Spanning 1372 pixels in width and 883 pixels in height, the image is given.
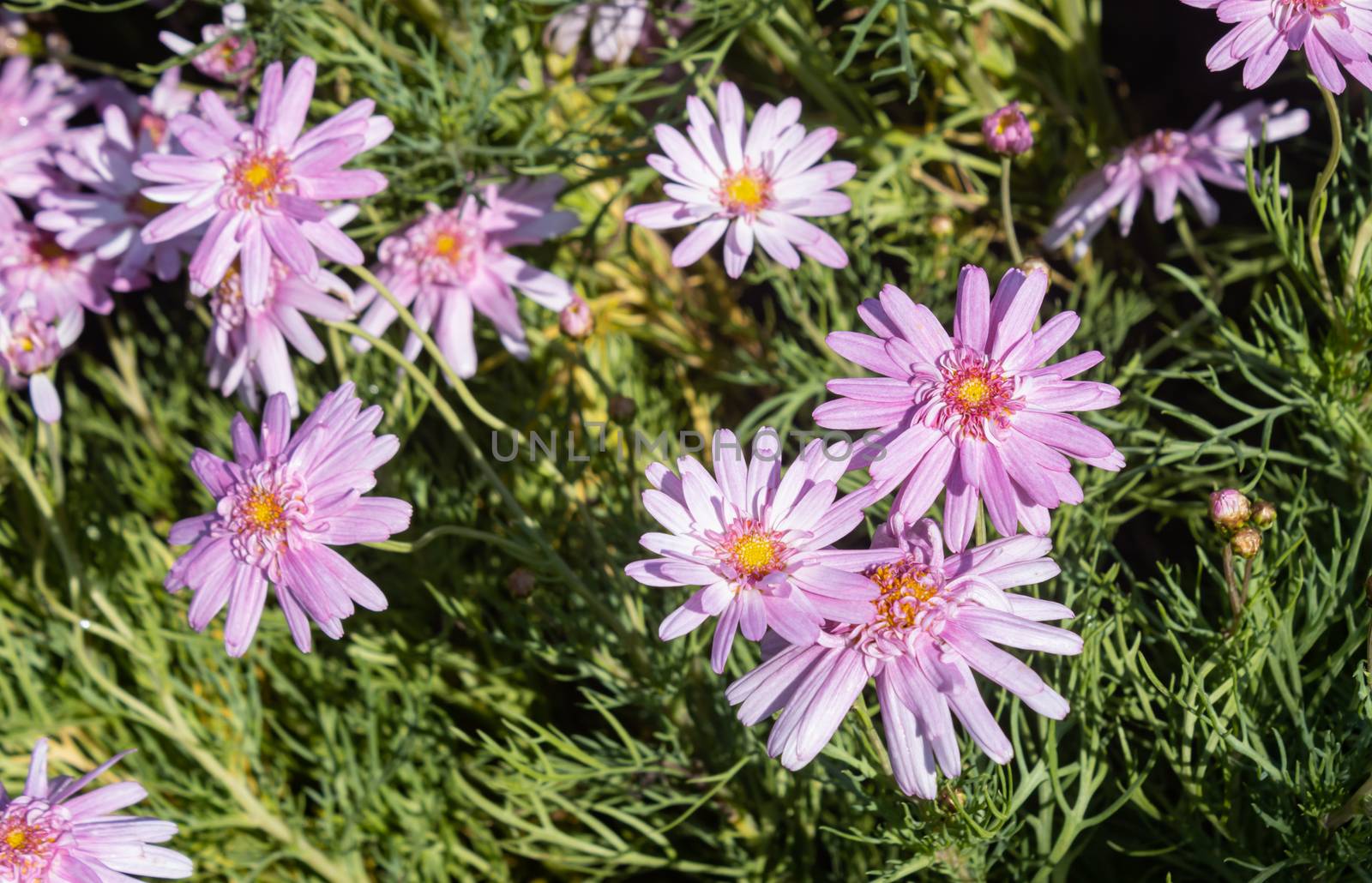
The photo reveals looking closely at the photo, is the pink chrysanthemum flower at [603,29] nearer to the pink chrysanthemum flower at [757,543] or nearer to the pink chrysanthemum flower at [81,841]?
the pink chrysanthemum flower at [757,543]

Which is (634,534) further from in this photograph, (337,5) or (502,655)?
(337,5)

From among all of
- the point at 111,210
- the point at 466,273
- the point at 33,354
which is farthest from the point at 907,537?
the point at 111,210

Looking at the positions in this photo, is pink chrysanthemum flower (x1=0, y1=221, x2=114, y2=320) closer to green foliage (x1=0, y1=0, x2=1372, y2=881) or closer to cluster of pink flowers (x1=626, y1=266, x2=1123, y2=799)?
green foliage (x1=0, y1=0, x2=1372, y2=881)

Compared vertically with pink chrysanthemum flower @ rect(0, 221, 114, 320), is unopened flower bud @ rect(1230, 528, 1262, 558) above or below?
below

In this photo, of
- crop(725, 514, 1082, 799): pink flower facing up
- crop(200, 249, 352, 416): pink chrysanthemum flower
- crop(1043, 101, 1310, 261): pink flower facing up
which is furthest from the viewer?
crop(1043, 101, 1310, 261): pink flower facing up

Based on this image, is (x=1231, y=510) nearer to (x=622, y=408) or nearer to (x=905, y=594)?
(x=905, y=594)

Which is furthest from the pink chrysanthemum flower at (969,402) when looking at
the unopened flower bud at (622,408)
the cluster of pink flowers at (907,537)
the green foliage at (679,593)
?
the unopened flower bud at (622,408)

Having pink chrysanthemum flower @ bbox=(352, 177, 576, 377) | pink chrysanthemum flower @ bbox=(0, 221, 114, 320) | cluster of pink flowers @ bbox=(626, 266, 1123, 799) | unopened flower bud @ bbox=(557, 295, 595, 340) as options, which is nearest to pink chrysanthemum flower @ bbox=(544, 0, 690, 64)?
pink chrysanthemum flower @ bbox=(352, 177, 576, 377)

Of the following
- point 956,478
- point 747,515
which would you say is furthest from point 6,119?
point 956,478
